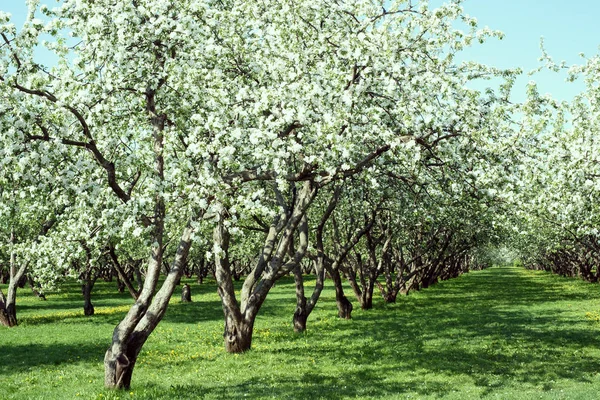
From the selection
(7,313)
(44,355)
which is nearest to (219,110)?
(44,355)

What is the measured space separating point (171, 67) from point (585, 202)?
1368 centimetres

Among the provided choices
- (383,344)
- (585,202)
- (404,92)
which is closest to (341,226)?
(383,344)

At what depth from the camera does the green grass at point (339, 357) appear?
16516mm

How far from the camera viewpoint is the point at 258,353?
73.4 ft

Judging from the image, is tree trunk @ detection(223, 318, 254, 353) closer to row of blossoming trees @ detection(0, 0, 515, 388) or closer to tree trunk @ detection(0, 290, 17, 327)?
row of blossoming trees @ detection(0, 0, 515, 388)

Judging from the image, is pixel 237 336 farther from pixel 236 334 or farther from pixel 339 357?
pixel 339 357

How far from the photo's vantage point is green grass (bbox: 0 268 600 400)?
54.2ft

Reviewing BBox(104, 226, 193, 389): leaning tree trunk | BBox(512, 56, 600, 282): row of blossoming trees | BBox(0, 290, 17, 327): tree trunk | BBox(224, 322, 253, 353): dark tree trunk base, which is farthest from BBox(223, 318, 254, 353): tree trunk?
BBox(0, 290, 17, 327): tree trunk

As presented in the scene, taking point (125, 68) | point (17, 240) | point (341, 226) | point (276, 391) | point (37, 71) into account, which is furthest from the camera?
point (17, 240)

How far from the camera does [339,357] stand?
21.8 m

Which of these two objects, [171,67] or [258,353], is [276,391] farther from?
[171,67]

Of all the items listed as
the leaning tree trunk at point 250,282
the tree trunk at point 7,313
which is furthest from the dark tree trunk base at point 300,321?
the tree trunk at point 7,313

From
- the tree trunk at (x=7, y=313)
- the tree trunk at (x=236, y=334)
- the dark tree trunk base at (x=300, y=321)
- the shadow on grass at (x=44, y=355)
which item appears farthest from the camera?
the tree trunk at (x=7, y=313)

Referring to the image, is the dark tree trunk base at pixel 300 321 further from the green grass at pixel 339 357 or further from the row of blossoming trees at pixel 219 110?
the row of blossoming trees at pixel 219 110
